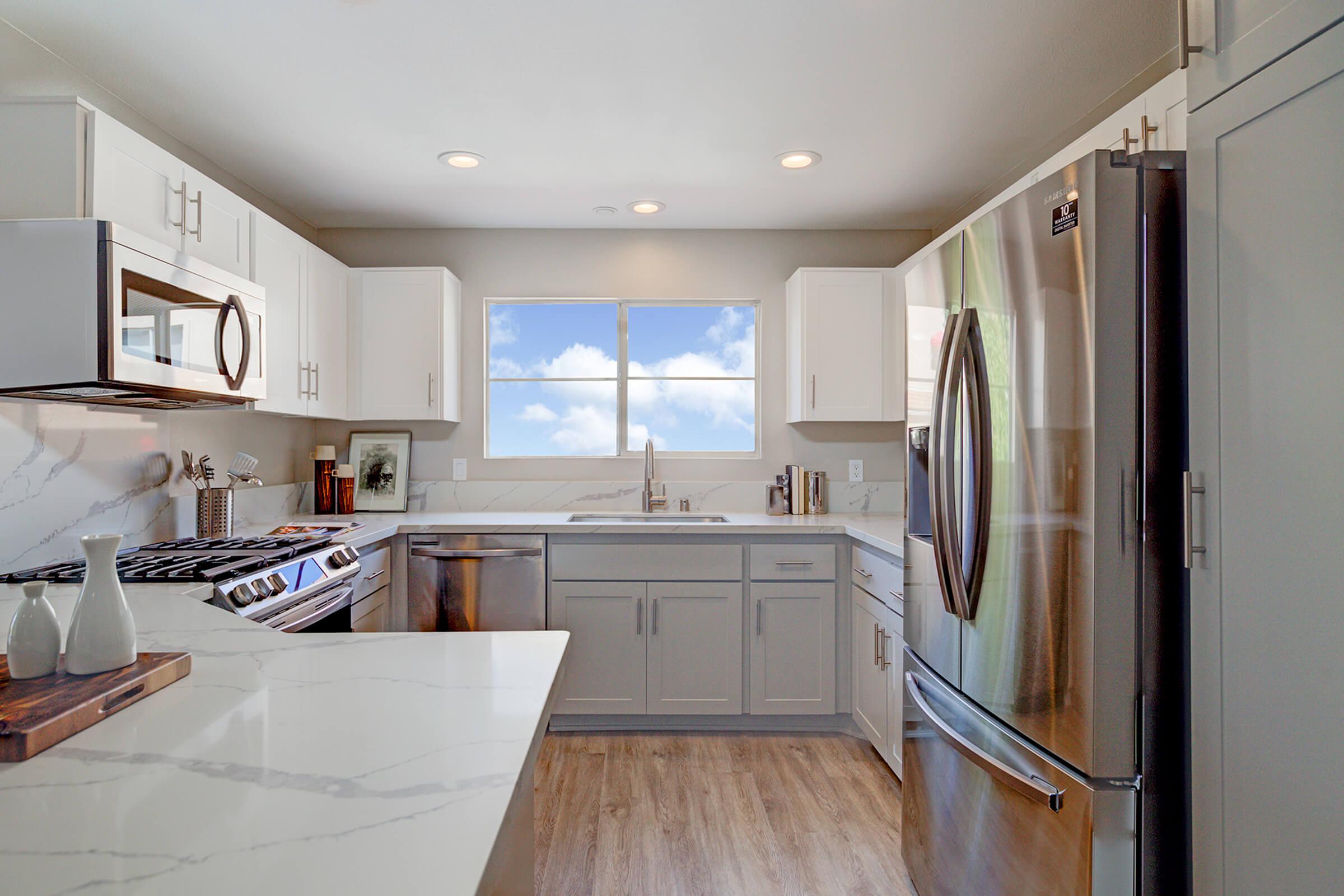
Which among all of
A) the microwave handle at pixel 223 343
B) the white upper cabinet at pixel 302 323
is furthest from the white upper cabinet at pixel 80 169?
the white upper cabinet at pixel 302 323

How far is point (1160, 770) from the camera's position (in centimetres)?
131

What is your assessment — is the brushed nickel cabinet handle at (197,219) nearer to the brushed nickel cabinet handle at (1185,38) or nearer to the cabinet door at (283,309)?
the cabinet door at (283,309)

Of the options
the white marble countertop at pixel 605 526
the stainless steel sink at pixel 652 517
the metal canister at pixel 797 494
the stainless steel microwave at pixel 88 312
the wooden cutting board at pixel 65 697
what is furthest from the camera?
the metal canister at pixel 797 494

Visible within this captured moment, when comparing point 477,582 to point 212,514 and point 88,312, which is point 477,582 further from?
point 88,312

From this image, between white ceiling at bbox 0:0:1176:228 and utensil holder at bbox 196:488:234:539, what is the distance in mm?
1309

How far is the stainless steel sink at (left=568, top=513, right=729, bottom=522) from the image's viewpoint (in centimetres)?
339

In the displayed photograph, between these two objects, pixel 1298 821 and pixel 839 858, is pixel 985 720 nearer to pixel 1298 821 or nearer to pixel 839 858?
pixel 1298 821

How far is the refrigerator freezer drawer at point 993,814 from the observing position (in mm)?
1300

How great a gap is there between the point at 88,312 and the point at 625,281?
7.84 ft

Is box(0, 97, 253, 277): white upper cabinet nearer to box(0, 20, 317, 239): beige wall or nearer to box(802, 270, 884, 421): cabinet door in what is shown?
box(0, 20, 317, 239): beige wall

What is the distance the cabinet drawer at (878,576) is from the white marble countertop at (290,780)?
5.39 ft

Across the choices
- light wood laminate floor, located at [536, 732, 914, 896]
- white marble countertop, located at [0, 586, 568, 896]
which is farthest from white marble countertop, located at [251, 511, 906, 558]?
white marble countertop, located at [0, 586, 568, 896]

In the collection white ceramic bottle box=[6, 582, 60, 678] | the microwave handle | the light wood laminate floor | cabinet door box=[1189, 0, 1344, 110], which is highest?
cabinet door box=[1189, 0, 1344, 110]

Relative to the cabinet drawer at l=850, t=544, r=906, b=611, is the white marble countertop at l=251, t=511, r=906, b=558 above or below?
above
